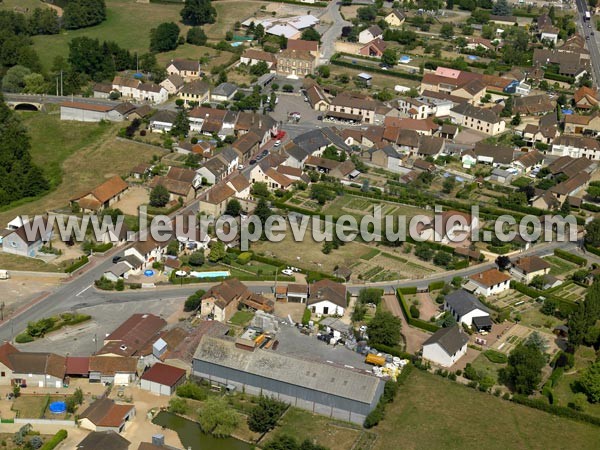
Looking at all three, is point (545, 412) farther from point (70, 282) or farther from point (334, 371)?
point (70, 282)

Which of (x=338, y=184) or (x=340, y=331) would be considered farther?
(x=338, y=184)

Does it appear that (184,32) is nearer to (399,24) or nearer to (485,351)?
(399,24)

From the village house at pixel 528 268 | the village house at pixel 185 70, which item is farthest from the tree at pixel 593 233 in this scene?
the village house at pixel 185 70

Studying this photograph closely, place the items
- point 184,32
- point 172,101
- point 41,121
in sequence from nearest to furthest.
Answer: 1. point 41,121
2. point 172,101
3. point 184,32

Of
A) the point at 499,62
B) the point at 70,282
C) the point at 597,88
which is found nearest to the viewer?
the point at 70,282

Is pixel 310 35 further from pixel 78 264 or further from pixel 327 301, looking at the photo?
pixel 327 301

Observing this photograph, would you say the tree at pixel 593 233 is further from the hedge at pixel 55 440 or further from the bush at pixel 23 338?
the hedge at pixel 55 440

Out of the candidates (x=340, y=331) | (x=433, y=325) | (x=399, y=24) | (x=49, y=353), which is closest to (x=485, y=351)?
(x=433, y=325)
